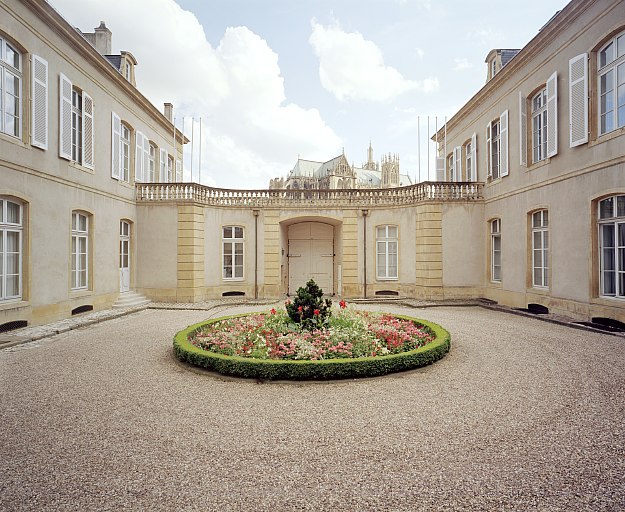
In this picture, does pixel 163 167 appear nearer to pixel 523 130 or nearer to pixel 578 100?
pixel 523 130

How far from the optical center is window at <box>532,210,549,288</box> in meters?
10.7

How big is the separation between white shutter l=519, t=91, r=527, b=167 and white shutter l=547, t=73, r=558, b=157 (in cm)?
114

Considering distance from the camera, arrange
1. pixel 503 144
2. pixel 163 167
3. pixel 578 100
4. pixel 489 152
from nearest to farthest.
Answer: pixel 578 100
pixel 503 144
pixel 489 152
pixel 163 167

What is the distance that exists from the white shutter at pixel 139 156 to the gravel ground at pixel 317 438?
9844mm

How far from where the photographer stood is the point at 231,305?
43.7 feet

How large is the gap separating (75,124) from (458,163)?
13.8 metres

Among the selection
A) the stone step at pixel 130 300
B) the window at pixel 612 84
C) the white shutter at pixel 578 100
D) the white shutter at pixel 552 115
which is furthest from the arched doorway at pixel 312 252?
the window at pixel 612 84

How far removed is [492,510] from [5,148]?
10176 mm

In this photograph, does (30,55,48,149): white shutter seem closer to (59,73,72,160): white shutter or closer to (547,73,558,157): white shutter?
(59,73,72,160): white shutter

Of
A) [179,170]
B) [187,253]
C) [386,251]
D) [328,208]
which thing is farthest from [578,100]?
[179,170]

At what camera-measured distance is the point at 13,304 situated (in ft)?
27.4

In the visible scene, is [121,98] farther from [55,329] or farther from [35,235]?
[55,329]

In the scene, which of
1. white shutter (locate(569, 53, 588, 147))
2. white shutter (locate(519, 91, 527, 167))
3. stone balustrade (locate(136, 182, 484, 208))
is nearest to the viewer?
white shutter (locate(569, 53, 588, 147))

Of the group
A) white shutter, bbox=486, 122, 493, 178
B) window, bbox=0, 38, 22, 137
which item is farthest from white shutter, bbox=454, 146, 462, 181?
window, bbox=0, 38, 22, 137
